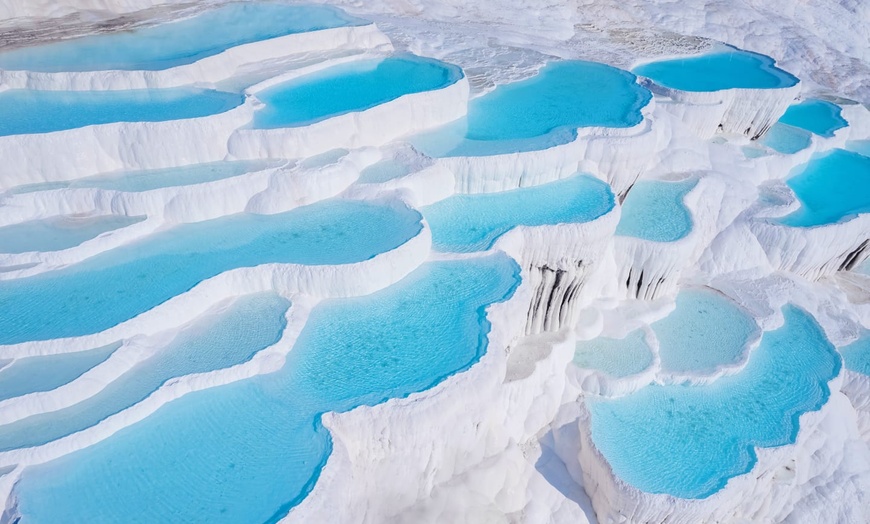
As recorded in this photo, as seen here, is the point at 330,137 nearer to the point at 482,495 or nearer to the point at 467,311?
the point at 467,311

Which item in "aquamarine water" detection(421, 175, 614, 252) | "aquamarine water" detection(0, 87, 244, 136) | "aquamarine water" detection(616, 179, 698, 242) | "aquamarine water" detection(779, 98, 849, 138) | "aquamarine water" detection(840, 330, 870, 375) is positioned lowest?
"aquamarine water" detection(840, 330, 870, 375)

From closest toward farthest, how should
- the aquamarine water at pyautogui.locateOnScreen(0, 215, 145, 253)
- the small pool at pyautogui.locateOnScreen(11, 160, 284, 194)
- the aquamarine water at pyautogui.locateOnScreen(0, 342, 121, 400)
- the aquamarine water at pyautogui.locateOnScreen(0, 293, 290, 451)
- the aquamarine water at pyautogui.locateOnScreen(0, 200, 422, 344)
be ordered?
1. the aquamarine water at pyautogui.locateOnScreen(0, 293, 290, 451)
2. the aquamarine water at pyautogui.locateOnScreen(0, 342, 121, 400)
3. the aquamarine water at pyautogui.locateOnScreen(0, 200, 422, 344)
4. the aquamarine water at pyautogui.locateOnScreen(0, 215, 145, 253)
5. the small pool at pyautogui.locateOnScreen(11, 160, 284, 194)

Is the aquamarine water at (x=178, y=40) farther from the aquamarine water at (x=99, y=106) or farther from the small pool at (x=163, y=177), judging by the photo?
the small pool at (x=163, y=177)

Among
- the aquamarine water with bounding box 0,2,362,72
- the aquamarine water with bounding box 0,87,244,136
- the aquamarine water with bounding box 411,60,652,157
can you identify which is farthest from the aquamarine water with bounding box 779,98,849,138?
the aquamarine water with bounding box 0,87,244,136

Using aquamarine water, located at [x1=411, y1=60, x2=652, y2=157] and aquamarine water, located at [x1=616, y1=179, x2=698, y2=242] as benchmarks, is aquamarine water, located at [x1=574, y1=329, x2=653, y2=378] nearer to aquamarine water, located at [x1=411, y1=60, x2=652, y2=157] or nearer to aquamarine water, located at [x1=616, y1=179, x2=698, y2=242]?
aquamarine water, located at [x1=616, y1=179, x2=698, y2=242]

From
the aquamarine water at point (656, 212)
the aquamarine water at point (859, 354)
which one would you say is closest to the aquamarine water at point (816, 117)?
the aquamarine water at point (656, 212)

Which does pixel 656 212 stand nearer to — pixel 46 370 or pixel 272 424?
pixel 272 424
